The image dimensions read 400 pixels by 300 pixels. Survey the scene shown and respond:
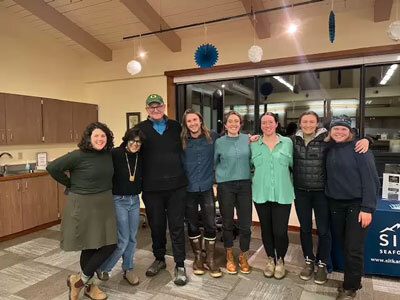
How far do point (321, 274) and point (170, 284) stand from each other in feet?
4.49

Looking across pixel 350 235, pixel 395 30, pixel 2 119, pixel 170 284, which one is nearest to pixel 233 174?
pixel 350 235

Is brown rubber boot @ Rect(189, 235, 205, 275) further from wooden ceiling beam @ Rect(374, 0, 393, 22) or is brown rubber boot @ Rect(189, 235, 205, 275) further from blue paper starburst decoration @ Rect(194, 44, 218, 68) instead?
wooden ceiling beam @ Rect(374, 0, 393, 22)

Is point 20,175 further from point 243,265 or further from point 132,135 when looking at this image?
point 243,265

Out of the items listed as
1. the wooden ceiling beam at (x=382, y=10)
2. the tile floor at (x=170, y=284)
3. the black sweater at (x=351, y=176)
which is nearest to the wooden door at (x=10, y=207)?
the tile floor at (x=170, y=284)

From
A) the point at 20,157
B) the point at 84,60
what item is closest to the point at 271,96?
the point at 84,60

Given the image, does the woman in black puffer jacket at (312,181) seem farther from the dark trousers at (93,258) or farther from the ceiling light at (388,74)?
the ceiling light at (388,74)

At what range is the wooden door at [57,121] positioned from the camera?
4660 mm

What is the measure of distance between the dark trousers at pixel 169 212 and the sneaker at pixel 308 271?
113 centimetres

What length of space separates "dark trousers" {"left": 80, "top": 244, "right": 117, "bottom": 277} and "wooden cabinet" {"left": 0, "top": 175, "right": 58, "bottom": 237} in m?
2.18

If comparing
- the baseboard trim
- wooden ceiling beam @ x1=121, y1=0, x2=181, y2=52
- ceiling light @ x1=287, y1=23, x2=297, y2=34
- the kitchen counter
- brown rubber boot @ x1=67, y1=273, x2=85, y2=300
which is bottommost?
the baseboard trim

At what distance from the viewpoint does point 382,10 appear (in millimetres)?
3477

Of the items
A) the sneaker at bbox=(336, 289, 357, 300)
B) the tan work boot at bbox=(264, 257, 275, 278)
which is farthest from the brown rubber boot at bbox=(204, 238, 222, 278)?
the sneaker at bbox=(336, 289, 357, 300)

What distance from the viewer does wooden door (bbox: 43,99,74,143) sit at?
4660mm

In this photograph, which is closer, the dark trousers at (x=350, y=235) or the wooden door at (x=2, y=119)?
the dark trousers at (x=350, y=235)
